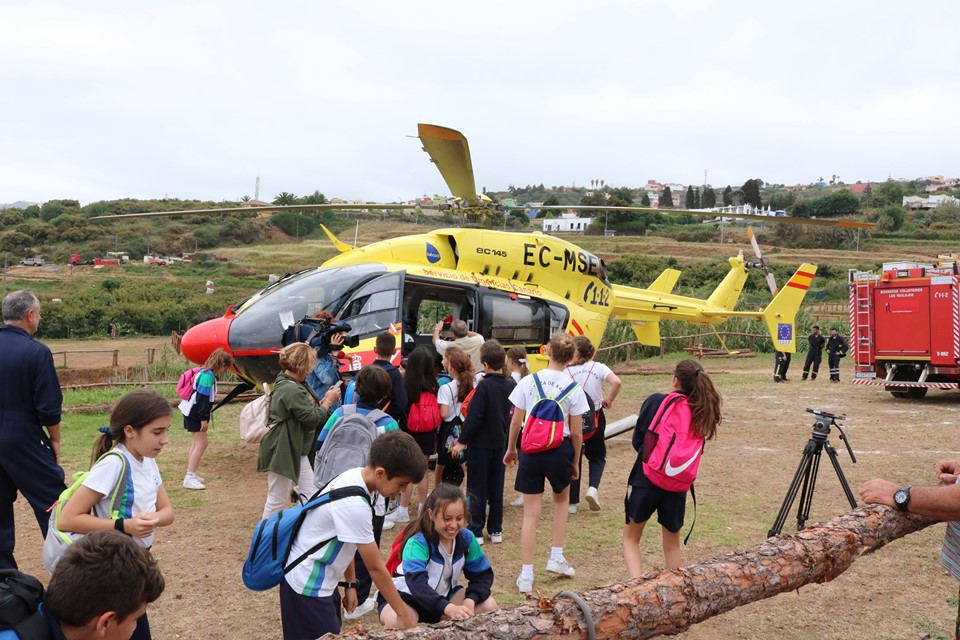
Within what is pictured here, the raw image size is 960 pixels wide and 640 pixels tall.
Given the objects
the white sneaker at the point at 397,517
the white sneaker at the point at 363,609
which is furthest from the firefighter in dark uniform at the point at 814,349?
the white sneaker at the point at 363,609

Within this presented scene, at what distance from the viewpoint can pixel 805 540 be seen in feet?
13.1

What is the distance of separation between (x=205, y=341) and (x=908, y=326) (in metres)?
13.0

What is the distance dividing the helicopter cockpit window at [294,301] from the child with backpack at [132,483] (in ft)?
17.1

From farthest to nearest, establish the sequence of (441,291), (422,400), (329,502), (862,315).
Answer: (862,315), (441,291), (422,400), (329,502)

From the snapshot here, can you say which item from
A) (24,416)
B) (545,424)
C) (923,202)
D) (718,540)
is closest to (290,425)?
(24,416)

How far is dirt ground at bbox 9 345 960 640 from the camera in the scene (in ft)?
15.5

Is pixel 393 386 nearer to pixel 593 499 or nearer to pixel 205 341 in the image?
pixel 593 499

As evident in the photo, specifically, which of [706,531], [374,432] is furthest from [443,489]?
[706,531]

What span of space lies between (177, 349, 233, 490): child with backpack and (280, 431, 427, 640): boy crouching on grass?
4491 millimetres

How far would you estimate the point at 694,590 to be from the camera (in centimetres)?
350

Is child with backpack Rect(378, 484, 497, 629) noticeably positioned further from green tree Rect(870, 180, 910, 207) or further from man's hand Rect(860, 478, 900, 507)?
green tree Rect(870, 180, 910, 207)

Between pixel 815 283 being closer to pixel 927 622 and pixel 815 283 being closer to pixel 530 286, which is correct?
pixel 530 286

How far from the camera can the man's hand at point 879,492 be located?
3662 millimetres

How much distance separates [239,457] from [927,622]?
7.40 m
